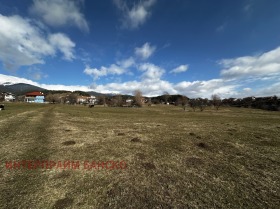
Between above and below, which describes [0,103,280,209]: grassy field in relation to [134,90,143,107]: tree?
below

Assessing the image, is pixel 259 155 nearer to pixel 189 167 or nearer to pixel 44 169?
pixel 189 167

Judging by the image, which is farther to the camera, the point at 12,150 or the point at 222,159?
the point at 12,150

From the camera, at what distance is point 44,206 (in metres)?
5.12

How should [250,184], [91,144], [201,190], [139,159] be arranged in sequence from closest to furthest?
[201,190]
[250,184]
[139,159]
[91,144]

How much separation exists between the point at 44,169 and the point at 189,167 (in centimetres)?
760

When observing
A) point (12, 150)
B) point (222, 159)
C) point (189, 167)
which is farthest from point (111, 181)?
point (12, 150)

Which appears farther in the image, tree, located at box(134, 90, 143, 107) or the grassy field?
tree, located at box(134, 90, 143, 107)

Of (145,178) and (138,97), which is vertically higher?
(138,97)

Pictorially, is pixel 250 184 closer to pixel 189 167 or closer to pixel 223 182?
pixel 223 182

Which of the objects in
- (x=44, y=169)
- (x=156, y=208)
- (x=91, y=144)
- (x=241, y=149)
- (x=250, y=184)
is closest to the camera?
(x=156, y=208)

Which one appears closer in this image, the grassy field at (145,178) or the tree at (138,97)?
the grassy field at (145,178)

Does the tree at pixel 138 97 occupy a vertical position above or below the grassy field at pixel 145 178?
above

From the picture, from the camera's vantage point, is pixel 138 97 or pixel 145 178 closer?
pixel 145 178

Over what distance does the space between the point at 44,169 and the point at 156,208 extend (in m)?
6.02
